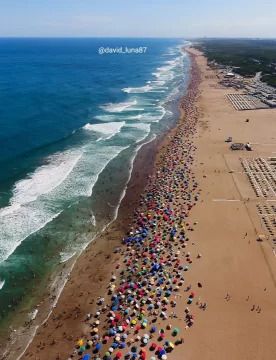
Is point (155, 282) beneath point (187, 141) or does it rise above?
beneath

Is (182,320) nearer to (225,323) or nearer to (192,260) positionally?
(225,323)

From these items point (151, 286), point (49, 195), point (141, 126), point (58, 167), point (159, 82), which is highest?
point (159, 82)

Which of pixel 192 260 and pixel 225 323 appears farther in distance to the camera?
pixel 192 260

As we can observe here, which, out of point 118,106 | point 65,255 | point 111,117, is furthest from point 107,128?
point 65,255

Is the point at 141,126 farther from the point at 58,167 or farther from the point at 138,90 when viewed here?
the point at 138,90

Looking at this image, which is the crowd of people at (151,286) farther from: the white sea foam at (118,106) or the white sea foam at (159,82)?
the white sea foam at (159,82)

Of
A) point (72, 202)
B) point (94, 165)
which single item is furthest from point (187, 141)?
point (72, 202)

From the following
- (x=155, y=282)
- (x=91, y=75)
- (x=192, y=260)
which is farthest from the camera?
(x=91, y=75)
